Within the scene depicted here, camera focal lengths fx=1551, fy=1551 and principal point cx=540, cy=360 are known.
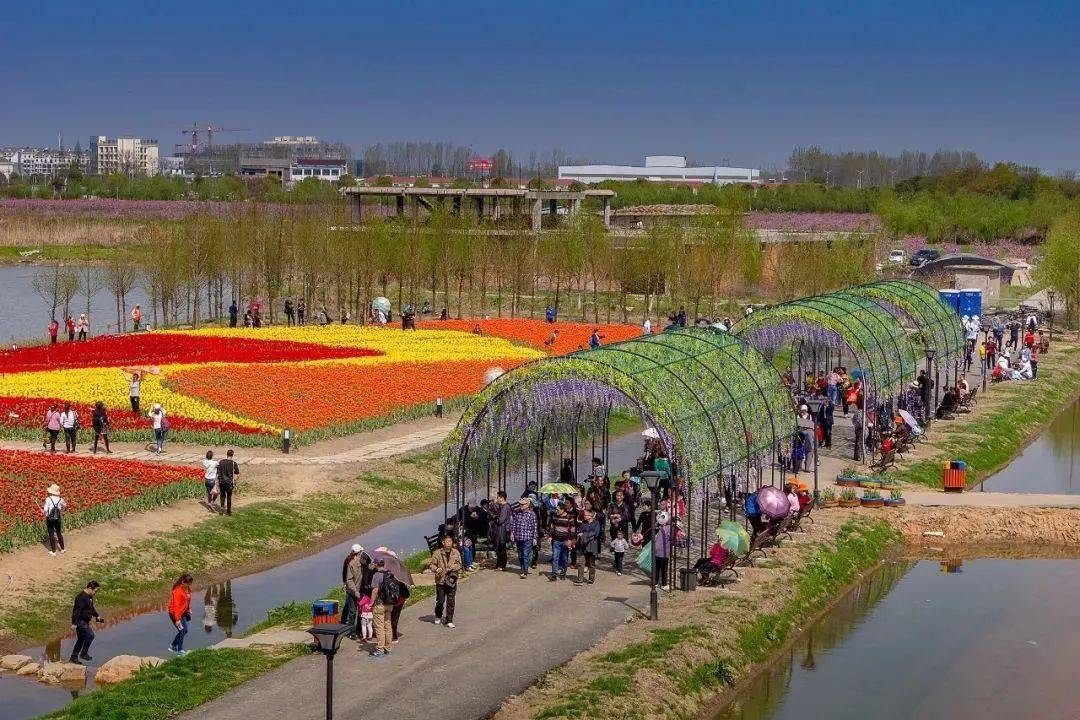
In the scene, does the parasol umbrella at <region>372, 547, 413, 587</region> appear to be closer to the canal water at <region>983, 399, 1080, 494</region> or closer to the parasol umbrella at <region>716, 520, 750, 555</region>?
the parasol umbrella at <region>716, 520, 750, 555</region>

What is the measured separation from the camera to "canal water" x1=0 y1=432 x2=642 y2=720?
25094 millimetres

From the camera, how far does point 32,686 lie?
83.5 feet

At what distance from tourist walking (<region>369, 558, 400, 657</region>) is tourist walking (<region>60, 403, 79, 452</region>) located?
786 inches

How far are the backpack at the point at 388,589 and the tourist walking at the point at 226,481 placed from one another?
1204 cm

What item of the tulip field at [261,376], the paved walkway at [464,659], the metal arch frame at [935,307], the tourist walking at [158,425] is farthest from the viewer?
the metal arch frame at [935,307]

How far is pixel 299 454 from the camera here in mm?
44906

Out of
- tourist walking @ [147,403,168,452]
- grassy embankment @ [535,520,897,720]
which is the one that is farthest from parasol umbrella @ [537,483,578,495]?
tourist walking @ [147,403,168,452]

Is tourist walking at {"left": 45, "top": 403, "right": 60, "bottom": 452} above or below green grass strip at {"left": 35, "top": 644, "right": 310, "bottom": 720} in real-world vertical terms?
above

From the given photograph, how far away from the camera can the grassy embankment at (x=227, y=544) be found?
98.0ft

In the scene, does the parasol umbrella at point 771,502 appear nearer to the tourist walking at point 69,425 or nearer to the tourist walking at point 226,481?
Answer: the tourist walking at point 226,481

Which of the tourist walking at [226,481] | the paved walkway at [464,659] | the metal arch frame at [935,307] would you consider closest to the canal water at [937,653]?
the paved walkway at [464,659]

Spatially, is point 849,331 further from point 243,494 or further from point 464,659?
point 464,659

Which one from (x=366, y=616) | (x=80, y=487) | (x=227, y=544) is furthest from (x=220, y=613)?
(x=80, y=487)

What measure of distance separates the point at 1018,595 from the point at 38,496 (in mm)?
22064
